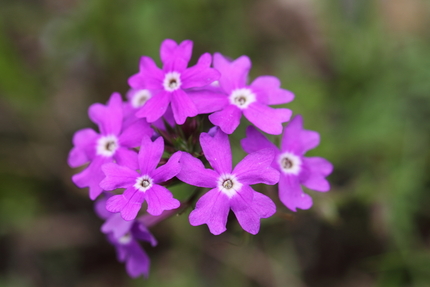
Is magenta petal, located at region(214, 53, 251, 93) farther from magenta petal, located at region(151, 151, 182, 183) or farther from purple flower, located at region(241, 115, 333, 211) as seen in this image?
magenta petal, located at region(151, 151, 182, 183)

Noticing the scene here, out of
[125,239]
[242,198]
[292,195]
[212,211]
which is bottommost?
[125,239]

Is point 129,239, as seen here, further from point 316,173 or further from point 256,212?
point 316,173

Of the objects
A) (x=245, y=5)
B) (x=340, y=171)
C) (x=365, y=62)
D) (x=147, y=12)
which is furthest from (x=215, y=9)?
(x=340, y=171)

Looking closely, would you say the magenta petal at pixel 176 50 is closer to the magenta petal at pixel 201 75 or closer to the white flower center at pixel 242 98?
the magenta petal at pixel 201 75

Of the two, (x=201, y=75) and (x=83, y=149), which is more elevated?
(x=201, y=75)

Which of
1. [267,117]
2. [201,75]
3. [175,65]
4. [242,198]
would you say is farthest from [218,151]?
[175,65]

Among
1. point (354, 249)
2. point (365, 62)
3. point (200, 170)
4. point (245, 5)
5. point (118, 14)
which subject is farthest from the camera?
point (245, 5)

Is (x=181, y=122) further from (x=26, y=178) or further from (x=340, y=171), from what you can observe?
(x=26, y=178)
